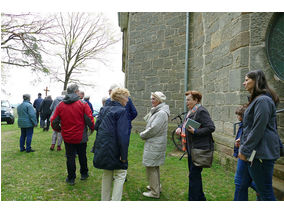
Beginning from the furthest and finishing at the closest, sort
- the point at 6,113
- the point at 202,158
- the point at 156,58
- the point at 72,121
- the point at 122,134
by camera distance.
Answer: the point at 6,113 → the point at 156,58 → the point at 72,121 → the point at 202,158 → the point at 122,134

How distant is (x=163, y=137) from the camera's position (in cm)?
377

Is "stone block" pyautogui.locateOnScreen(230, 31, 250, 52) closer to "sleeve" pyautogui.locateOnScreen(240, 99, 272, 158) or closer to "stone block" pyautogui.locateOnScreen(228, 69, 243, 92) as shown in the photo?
"stone block" pyautogui.locateOnScreen(228, 69, 243, 92)

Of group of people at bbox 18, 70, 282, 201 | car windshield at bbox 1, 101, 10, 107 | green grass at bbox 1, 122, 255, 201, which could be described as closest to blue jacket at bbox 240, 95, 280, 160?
group of people at bbox 18, 70, 282, 201

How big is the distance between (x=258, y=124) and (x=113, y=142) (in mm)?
1657

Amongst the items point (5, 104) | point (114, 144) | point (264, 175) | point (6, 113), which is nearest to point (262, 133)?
point (264, 175)

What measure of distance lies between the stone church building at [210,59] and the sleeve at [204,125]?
146cm

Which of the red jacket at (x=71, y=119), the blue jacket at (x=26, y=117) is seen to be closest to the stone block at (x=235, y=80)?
the red jacket at (x=71, y=119)

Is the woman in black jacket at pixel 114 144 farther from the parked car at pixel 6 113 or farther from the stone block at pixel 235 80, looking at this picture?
the parked car at pixel 6 113

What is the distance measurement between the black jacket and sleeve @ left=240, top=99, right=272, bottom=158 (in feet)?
2.54

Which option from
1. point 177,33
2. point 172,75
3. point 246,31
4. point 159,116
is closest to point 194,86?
point 172,75

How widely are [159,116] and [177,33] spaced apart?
21.2ft

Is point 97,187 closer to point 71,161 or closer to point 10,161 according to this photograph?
point 71,161

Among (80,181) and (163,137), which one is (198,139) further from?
(80,181)

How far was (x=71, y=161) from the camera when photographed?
4.27 meters
